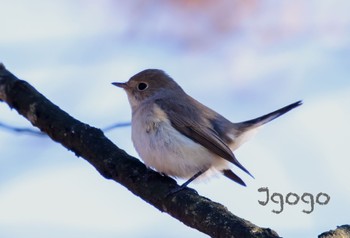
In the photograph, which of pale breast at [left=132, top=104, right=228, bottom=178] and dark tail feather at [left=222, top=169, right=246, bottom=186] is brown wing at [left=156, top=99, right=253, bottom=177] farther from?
dark tail feather at [left=222, top=169, right=246, bottom=186]

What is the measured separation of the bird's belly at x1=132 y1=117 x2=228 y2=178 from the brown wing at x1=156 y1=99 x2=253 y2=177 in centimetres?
6

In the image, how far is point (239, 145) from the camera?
17.3ft

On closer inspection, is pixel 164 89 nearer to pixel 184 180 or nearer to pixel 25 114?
pixel 184 180

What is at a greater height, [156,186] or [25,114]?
[25,114]

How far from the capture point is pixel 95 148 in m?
3.70

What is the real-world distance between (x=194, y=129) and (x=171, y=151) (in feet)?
1.31

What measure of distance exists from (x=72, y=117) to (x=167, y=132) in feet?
3.72

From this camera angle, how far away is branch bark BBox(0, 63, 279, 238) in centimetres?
335

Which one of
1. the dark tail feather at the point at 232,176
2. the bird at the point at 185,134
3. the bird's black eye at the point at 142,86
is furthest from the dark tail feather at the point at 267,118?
the bird's black eye at the point at 142,86

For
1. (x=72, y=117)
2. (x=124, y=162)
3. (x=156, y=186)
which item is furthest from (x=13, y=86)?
(x=156, y=186)

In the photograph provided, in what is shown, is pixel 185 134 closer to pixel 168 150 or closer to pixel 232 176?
pixel 168 150

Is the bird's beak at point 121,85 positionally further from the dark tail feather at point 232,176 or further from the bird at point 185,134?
the dark tail feather at point 232,176

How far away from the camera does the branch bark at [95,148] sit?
11.0 feet

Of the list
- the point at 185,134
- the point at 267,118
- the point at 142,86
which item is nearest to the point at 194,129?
the point at 185,134
